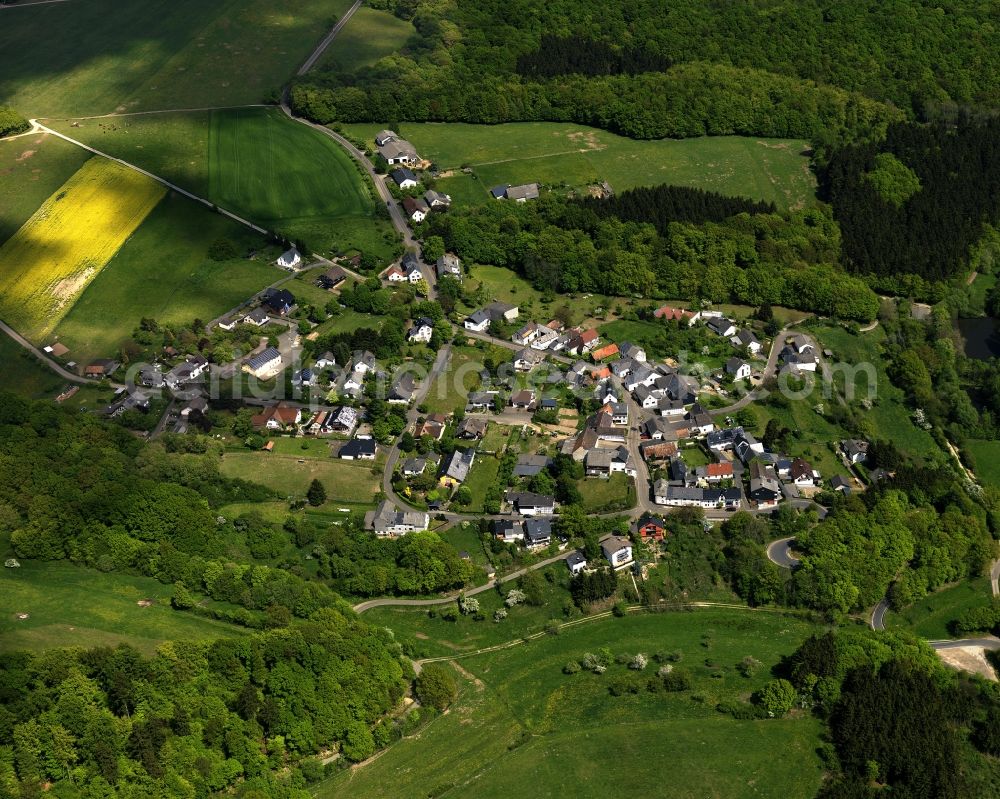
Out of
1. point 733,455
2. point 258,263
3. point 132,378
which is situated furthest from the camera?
point 258,263

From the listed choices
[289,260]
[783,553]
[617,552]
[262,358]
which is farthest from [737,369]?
[289,260]

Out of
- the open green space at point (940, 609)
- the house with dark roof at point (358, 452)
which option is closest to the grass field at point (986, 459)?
the open green space at point (940, 609)

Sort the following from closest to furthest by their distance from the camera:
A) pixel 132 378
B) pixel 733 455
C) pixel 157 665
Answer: pixel 157 665 → pixel 733 455 → pixel 132 378

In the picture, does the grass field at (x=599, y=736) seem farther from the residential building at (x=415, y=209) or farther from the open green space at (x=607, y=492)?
the residential building at (x=415, y=209)

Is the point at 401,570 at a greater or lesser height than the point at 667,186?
lesser

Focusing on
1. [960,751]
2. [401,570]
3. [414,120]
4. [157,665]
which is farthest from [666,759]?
[414,120]

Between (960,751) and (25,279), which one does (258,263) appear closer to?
(25,279)

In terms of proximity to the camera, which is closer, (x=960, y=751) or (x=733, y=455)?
(x=960, y=751)

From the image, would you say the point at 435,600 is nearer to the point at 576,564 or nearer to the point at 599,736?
the point at 576,564
